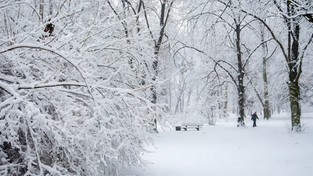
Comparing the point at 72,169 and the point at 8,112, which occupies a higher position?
the point at 8,112

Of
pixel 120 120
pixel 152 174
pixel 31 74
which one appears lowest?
pixel 152 174

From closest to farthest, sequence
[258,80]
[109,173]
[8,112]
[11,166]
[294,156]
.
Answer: [8,112] < [11,166] < [109,173] < [294,156] < [258,80]

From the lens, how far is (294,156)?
29.8 ft

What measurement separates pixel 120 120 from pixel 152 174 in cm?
260

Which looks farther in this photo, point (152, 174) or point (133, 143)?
point (152, 174)

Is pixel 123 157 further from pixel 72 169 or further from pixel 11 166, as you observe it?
pixel 11 166

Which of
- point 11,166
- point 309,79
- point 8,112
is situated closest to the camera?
point 8,112

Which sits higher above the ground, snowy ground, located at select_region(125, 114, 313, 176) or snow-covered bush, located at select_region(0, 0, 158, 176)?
snow-covered bush, located at select_region(0, 0, 158, 176)

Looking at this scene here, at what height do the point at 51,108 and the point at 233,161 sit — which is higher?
the point at 51,108

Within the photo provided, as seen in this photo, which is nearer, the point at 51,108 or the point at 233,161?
the point at 51,108

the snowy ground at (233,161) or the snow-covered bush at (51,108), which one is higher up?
the snow-covered bush at (51,108)

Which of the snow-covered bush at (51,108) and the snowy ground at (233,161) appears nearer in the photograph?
the snow-covered bush at (51,108)

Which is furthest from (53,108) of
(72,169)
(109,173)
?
(109,173)

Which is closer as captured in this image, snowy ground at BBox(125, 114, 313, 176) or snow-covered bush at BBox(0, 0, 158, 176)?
snow-covered bush at BBox(0, 0, 158, 176)
